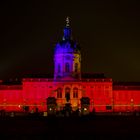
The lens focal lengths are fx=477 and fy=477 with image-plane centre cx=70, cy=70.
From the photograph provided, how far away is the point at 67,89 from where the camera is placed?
8669 centimetres

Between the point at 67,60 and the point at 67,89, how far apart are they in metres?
5.31

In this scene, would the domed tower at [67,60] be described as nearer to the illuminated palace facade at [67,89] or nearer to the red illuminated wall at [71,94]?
the illuminated palace facade at [67,89]

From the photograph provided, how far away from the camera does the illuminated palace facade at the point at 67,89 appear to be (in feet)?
284

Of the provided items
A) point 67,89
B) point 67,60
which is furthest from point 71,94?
point 67,60

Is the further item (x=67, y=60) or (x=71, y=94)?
(x=67, y=60)

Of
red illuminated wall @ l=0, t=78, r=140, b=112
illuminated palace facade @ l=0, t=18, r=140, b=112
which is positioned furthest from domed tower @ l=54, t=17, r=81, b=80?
red illuminated wall @ l=0, t=78, r=140, b=112

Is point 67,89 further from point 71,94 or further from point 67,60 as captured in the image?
point 67,60

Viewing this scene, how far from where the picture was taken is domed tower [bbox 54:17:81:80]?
284 feet

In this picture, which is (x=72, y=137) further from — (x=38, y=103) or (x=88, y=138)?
(x=38, y=103)

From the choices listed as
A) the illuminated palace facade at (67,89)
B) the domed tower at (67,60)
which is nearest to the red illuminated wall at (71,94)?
the illuminated palace facade at (67,89)

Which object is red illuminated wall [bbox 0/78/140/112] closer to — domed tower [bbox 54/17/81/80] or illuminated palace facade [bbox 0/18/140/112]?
illuminated palace facade [bbox 0/18/140/112]

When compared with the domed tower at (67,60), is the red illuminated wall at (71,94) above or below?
below

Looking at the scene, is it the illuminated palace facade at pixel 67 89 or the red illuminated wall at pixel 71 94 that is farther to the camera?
the red illuminated wall at pixel 71 94

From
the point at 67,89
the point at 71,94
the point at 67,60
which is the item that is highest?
the point at 67,60
